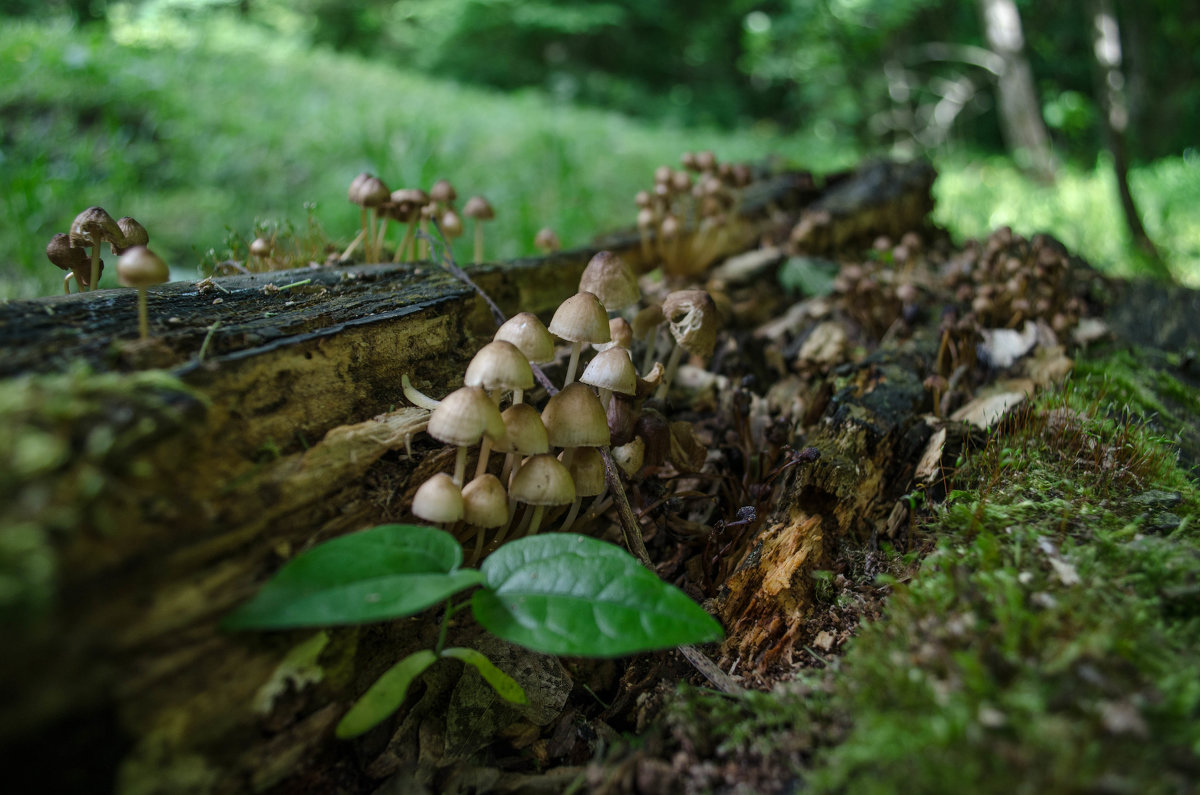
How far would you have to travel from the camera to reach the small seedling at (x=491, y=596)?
4.94ft

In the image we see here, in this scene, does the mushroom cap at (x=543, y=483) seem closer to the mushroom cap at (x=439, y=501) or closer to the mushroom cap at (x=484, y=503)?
the mushroom cap at (x=484, y=503)

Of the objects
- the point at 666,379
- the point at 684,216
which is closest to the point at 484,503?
the point at 666,379

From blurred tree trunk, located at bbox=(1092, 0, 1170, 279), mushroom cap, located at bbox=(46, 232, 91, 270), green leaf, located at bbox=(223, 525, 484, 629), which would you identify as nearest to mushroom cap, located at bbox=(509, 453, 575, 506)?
green leaf, located at bbox=(223, 525, 484, 629)

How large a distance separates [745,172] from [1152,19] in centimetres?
1573

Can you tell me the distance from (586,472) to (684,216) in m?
2.74

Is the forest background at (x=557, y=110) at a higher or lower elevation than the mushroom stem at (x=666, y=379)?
higher

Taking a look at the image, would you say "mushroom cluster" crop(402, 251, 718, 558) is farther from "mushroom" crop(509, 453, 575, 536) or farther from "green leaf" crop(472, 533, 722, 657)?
"green leaf" crop(472, 533, 722, 657)

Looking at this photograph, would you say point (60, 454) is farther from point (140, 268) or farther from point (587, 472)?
point (587, 472)

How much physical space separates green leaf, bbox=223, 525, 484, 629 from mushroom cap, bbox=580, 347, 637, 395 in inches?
30.9

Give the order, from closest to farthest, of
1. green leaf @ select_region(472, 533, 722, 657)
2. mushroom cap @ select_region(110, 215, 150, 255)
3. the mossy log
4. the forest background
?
the mossy log
green leaf @ select_region(472, 533, 722, 657)
mushroom cap @ select_region(110, 215, 150, 255)
the forest background

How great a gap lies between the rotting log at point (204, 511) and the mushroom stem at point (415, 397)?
43mm

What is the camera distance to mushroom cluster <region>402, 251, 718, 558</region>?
191cm

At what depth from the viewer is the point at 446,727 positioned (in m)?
2.05

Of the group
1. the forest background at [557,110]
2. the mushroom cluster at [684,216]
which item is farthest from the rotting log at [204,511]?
the mushroom cluster at [684,216]
